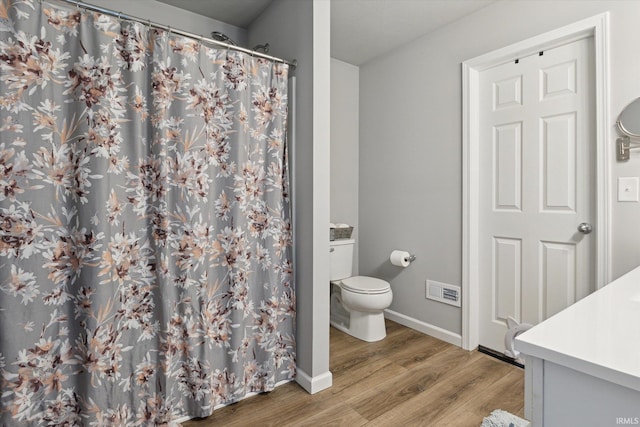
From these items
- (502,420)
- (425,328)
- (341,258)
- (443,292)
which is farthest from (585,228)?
(341,258)

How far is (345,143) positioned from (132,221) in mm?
2146

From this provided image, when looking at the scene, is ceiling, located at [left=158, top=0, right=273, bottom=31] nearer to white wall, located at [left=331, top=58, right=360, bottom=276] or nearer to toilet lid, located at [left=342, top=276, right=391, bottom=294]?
white wall, located at [left=331, top=58, right=360, bottom=276]

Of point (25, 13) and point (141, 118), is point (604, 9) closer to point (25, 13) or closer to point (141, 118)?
point (141, 118)

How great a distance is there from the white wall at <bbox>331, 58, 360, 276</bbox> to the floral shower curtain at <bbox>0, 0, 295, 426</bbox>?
4.15ft

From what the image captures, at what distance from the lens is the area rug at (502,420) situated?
1502 mm

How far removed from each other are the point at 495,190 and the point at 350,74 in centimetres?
178

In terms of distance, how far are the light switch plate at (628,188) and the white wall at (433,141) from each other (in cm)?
3

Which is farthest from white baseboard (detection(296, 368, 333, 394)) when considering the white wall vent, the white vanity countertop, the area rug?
the white vanity countertop

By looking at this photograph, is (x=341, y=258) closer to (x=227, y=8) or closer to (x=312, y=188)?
(x=312, y=188)

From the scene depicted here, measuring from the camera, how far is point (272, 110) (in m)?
1.85

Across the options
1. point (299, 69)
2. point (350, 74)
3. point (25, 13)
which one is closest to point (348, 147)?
point (350, 74)

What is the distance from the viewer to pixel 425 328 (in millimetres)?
2613

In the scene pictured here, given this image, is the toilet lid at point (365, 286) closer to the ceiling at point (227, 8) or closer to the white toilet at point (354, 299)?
the white toilet at point (354, 299)

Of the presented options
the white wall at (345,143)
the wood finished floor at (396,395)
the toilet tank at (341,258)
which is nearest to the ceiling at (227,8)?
the white wall at (345,143)
